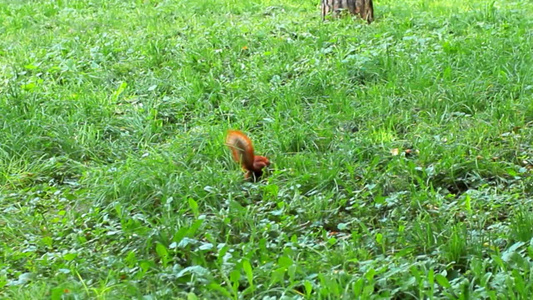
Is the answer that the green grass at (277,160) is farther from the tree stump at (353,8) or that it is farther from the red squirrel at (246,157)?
the tree stump at (353,8)

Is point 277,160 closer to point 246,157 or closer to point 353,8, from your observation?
point 246,157

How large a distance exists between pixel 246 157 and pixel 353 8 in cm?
352

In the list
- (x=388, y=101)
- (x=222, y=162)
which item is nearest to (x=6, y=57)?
(x=222, y=162)

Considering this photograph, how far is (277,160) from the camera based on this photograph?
4.04 metres

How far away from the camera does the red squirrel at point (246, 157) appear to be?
3.87 metres

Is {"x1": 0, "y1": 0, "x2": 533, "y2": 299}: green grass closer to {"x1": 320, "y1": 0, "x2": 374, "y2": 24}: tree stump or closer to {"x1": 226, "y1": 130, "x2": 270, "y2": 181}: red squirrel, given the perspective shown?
A: {"x1": 226, "y1": 130, "x2": 270, "y2": 181}: red squirrel

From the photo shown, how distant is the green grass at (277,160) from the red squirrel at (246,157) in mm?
81

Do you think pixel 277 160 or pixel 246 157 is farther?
pixel 277 160

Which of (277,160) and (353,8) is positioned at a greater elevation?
(353,8)

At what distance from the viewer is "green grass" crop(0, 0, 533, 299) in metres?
2.85

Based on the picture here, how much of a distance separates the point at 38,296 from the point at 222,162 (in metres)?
1.56

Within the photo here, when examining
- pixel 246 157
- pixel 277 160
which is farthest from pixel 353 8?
pixel 246 157

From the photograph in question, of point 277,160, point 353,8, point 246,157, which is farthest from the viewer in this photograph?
point 353,8

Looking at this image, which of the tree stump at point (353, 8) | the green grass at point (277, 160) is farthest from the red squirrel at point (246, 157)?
the tree stump at point (353, 8)
